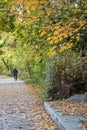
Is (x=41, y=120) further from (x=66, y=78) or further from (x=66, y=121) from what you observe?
(x=66, y=78)

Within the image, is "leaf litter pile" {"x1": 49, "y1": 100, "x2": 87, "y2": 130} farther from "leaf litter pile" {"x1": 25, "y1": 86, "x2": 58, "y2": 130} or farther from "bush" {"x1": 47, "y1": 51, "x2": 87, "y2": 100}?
"bush" {"x1": 47, "y1": 51, "x2": 87, "y2": 100}

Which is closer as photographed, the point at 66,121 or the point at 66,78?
the point at 66,121

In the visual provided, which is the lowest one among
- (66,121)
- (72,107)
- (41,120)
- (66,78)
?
(72,107)

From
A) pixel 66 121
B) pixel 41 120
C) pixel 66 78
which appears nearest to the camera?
pixel 66 121

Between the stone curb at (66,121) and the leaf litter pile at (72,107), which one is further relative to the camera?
the leaf litter pile at (72,107)

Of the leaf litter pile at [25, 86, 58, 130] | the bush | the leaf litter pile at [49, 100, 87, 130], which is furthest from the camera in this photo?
the bush

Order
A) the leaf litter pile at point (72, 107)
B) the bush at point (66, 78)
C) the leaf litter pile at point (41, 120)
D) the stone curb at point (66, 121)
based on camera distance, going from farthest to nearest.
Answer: the bush at point (66, 78) → the leaf litter pile at point (72, 107) → the leaf litter pile at point (41, 120) → the stone curb at point (66, 121)

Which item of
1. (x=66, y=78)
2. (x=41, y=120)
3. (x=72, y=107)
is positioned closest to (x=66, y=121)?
(x=41, y=120)

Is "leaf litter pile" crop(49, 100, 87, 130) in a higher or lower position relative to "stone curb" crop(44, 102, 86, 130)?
lower

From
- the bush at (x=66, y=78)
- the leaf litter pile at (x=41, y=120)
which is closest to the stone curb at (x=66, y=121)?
the leaf litter pile at (x=41, y=120)

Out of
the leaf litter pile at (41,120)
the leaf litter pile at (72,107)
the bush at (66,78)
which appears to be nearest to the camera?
the leaf litter pile at (41,120)

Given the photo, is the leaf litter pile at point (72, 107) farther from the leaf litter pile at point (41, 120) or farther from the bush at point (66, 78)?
the bush at point (66, 78)

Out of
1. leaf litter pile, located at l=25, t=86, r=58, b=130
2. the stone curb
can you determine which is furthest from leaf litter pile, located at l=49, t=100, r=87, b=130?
leaf litter pile, located at l=25, t=86, r=58, b=130

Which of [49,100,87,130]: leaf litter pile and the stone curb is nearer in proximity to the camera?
the stone curb
